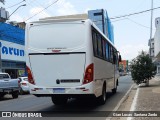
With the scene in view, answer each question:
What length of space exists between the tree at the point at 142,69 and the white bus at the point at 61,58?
2009cm

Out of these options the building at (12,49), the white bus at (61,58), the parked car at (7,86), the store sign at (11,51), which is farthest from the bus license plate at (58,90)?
the store sign at (11,51)

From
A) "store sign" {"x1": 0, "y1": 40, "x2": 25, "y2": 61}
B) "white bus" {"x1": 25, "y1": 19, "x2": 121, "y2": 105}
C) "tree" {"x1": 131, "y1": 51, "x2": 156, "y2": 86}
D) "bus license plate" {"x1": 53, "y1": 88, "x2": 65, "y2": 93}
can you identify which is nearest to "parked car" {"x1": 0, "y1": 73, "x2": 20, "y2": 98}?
"white bus" {"x1": 25, "y1": 19, "x2": 121, "y2": 105}

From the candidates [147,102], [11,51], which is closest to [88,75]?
[147,102]

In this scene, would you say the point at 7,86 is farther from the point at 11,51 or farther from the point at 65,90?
the point at 11,51

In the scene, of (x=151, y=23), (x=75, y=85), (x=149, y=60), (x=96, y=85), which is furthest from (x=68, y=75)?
(x=151, y=23)

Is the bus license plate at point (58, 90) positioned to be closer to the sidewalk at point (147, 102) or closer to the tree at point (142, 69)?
the sidewalk at point (147, 102)

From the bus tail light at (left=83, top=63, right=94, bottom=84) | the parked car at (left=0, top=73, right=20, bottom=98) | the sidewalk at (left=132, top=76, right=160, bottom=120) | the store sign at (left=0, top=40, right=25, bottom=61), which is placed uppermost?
the store sign at (left=0, top=40, right=25, bottom=61)

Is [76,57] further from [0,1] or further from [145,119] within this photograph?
[0,1]

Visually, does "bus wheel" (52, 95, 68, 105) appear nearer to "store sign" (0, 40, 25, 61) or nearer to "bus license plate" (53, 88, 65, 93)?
"bus license plate" (53, 88, 65, 93)

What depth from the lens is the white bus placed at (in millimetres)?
13047

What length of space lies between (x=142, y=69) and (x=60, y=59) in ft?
69.0

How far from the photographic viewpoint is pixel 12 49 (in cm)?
3997

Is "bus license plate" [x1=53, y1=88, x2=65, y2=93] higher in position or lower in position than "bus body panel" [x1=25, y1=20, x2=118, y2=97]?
lower

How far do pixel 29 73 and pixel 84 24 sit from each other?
2804 millimetres
